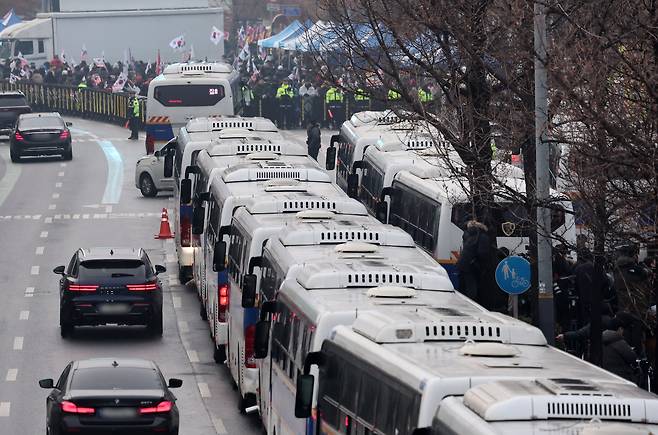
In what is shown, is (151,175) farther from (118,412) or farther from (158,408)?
(118,412)

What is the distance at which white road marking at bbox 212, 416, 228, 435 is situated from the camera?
21.5 meters

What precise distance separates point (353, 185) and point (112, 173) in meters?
19.2

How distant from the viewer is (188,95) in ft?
169

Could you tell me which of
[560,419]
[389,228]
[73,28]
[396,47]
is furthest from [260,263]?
[73,28]

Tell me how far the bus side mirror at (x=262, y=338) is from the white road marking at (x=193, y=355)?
25.3 feet

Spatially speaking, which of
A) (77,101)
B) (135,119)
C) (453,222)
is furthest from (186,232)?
(77,101)

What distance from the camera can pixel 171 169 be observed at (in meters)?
40.0

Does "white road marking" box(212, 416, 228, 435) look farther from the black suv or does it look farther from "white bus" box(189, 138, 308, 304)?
the black suv

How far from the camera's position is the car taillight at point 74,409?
18797 millimetres

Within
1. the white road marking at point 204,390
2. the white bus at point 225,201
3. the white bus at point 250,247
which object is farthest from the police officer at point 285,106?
the white road marking at point 204,390

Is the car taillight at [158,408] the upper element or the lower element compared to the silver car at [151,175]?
upper

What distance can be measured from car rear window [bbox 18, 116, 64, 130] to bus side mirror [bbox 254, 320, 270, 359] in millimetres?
36413

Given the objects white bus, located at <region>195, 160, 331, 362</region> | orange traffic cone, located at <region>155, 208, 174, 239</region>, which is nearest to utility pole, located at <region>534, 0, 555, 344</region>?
white bus, located at <region>195, 160, 331, 362</region>

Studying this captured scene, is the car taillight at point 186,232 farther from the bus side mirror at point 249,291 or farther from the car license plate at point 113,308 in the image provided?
the bus side mirror at point 249,291
